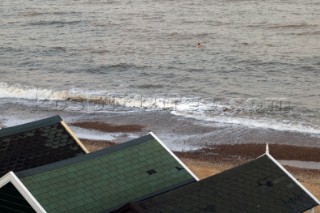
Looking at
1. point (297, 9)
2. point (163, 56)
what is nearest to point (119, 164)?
point (163, 56)

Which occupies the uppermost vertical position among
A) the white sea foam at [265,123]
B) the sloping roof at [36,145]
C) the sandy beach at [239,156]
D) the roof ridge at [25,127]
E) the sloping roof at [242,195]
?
the roof ridge at [25,127]

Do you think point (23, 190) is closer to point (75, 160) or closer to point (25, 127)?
point (75, 160)

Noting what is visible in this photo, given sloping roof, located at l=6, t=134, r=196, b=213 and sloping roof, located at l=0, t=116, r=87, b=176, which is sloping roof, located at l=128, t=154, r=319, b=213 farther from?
sloping roof, located at l=0, t=116, r=87, b=176

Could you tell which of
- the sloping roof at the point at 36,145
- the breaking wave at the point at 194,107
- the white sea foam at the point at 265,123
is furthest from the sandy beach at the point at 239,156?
the sloping roof at the point at 36,145

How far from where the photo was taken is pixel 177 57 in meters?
52.1

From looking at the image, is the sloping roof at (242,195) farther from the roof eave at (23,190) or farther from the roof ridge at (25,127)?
the roof ridge at (25,127)

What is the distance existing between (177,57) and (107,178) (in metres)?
33.7

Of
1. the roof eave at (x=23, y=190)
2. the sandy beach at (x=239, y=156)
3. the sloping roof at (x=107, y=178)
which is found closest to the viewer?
the roof eave at (x=23, y=190)

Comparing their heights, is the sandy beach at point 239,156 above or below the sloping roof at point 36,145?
below

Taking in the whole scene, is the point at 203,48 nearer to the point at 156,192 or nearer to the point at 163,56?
the point at 163,56

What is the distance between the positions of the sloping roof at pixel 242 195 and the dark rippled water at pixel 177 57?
1597 centimetres

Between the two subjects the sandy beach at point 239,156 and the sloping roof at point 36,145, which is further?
the sandy beach at point 239,156

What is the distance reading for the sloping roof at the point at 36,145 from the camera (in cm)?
2077

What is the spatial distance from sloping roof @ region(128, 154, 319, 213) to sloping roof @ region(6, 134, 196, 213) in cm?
126
